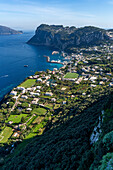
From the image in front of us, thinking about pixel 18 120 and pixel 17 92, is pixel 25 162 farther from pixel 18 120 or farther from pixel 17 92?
pixel 17 92

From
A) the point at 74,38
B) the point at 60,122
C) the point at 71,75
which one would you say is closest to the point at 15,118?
the point at 60,122

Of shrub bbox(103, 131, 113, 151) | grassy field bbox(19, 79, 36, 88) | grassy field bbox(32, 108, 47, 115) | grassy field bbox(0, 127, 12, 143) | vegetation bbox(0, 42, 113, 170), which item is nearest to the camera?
shrub bbox(103, 131, 113, 151)

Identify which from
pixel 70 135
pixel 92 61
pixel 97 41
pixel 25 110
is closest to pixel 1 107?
pixel 25 110

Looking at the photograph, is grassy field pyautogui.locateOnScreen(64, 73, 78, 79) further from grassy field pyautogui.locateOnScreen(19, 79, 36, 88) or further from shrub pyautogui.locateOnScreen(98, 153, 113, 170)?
shrub pyautogui.locateOnScreen(98, 153, 113, 170)

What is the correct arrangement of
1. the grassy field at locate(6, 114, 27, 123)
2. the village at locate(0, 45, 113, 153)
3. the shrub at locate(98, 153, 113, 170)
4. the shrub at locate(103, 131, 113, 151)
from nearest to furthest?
the shrub at locate(98, 153, 113, 170), the shrub at locate(103, 131, 113, 151), the village at locate(0, 45, 113, 153), the grassy field at locate(6, 114, 27, 123)

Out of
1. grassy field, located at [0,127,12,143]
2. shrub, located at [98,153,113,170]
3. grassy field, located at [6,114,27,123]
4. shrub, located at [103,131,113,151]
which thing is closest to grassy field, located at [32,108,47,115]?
grassy field, located at [6,114,27,123]

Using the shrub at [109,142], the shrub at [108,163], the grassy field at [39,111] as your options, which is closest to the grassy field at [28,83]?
the grassy field at [39,111]

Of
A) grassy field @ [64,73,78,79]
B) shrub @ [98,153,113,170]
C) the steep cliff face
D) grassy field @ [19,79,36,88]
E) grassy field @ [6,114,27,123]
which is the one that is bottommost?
grassy field @ [6,114,27,123]

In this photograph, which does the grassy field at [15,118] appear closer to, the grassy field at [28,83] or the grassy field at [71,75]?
the grassy field at [28,83]

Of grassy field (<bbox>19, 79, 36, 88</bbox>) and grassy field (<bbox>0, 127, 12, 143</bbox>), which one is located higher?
grassy field (<bbox>19, 79, 36, 88</bbox>)
